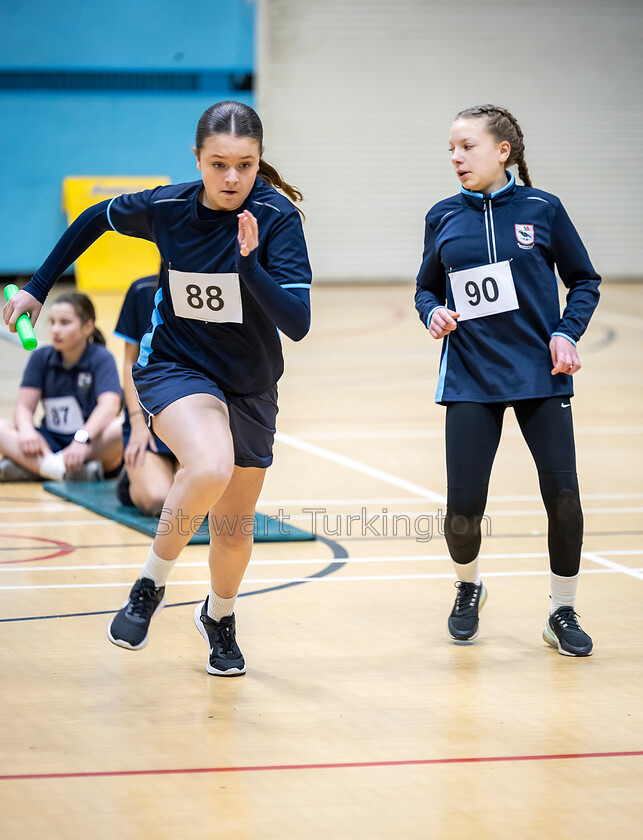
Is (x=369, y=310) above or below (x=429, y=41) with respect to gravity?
below

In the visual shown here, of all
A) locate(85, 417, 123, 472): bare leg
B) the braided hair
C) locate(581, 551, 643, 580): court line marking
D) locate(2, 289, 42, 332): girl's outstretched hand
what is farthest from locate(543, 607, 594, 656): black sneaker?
locate(85, 417, 123, 472): bare leg

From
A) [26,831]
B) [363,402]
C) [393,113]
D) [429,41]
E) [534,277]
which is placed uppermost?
[429,41]

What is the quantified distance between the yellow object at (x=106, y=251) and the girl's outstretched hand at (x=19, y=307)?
11.4 m

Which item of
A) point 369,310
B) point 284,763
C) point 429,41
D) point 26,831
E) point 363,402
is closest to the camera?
point 26,831

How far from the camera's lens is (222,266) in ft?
9.85

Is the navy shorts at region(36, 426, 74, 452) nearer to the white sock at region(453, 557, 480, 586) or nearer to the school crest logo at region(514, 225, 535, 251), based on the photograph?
the white sock at region(453, 557, 480, 586)

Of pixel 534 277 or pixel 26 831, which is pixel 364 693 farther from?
pixel 534 277

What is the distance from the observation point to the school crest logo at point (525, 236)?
11.1ft

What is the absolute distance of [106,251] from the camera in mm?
14523

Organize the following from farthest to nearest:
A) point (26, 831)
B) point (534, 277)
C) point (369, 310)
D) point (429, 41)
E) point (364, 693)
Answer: point (429, 41) → point (369, 310) → point (534, 277) → point (364, 693) → point (26, 831)

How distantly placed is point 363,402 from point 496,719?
16.9 feet

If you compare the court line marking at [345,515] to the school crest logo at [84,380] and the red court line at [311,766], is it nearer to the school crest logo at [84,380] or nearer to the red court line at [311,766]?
the school crest logo at [84,380]

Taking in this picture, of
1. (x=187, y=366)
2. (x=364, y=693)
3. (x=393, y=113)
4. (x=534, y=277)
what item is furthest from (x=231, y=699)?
(x=393, y=113)

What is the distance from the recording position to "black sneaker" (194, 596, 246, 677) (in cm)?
324
